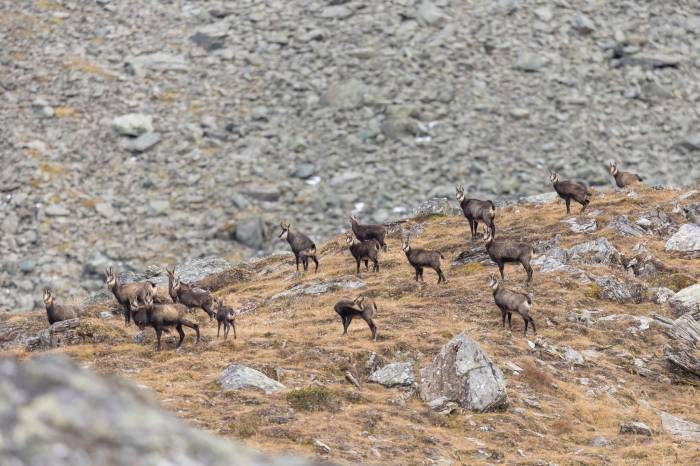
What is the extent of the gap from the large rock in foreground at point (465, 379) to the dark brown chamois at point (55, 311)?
1074 cm

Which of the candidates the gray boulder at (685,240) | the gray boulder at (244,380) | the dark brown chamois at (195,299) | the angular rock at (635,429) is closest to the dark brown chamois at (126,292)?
the dark brown chamois at (195,299)

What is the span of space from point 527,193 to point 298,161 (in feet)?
50.5

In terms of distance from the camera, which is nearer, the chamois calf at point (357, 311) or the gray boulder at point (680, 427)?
the gray boulder at point (680, 427)

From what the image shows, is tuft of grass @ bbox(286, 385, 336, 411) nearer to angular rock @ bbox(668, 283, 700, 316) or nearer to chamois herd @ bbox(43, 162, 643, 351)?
chamois herd @ bbox(43, 162, 643, 351)

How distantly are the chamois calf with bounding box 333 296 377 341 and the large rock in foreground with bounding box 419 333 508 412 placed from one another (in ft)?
11.0

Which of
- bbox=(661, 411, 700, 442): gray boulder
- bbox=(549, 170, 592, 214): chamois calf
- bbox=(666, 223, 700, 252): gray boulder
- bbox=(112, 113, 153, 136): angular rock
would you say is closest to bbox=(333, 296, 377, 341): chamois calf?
bbox=(661, 411, 700, 442): gray boulder

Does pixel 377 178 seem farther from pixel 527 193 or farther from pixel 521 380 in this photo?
pixel 521 380

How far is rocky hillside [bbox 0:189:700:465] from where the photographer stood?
18.8 meters

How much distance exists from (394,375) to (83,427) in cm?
1478

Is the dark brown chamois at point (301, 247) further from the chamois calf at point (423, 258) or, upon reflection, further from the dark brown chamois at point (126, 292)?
the dark brown chamois at point (126, 292)

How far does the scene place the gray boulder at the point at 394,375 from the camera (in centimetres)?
2209

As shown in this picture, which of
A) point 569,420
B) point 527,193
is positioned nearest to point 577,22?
point 527,193

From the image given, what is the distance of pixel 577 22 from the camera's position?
7850 centimetres

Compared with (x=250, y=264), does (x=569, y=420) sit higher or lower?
higher
